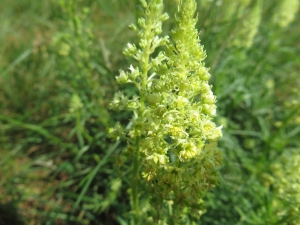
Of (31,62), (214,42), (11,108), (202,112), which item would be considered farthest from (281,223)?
(31,62)

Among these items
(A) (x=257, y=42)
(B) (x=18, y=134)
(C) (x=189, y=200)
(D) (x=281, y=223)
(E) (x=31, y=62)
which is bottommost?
(C) (x=189, y=200)

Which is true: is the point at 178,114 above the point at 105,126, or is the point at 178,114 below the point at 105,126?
below

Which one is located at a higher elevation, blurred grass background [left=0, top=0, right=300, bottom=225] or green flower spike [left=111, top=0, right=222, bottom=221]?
blurred grass background [left=0, top=0, right=300, bottom=225]

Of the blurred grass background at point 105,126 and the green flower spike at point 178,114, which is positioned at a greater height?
the blurred grass background at point 105,126

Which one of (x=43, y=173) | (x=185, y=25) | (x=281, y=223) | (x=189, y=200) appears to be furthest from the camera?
(x=43, y=173)

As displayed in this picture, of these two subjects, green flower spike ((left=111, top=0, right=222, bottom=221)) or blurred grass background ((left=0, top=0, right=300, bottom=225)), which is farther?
blurred grass background ((left=0, top=0, right=300, bottom=225))

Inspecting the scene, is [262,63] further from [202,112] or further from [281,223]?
[202,112]

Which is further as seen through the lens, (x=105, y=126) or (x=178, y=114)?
(x=105, y=126)

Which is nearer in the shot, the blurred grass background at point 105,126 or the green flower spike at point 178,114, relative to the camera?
the green flower spike at point 178,114
